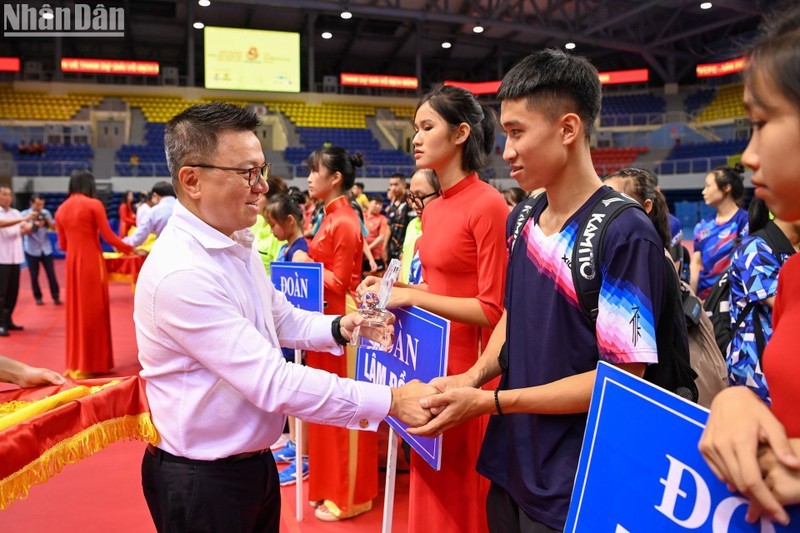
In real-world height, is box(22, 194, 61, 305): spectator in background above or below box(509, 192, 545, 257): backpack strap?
below

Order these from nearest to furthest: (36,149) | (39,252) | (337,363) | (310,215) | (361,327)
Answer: (361,327) → (337,363) → (310,215) → (39,252) → (36,149)

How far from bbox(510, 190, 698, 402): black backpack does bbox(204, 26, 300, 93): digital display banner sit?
18.9 meters

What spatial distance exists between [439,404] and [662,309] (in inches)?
20.4

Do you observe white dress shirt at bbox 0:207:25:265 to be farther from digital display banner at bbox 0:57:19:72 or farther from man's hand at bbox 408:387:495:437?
digital display banner at bbox 0:57:19:72

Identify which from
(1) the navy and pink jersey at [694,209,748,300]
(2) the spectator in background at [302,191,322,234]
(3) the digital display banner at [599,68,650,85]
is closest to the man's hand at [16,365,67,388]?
(2) the spectator in background at [302,191,322,234]

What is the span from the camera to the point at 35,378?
171cm

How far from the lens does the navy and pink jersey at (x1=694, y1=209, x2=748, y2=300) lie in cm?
406

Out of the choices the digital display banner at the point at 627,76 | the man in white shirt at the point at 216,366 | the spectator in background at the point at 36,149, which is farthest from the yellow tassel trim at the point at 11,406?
the digital display banner at the point at 627,76

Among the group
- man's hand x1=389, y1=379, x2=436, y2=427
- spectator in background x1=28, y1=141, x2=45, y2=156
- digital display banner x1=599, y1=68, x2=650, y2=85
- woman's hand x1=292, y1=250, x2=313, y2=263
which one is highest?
digital display banner x1=599, y1=68, x2=650, y2=85

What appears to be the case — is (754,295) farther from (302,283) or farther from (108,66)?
(108,66)

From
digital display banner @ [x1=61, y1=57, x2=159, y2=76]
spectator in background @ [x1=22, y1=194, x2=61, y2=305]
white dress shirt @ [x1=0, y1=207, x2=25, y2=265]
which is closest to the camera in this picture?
white dress shirt @ [x1=0, y1=207, x2=25, y2=265]

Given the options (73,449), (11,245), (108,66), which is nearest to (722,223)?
(73,449)

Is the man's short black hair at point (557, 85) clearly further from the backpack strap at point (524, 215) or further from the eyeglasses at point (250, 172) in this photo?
the eyeglasses at point (250, 172)

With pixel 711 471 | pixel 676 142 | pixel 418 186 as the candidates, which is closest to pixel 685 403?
pixel 711 471
